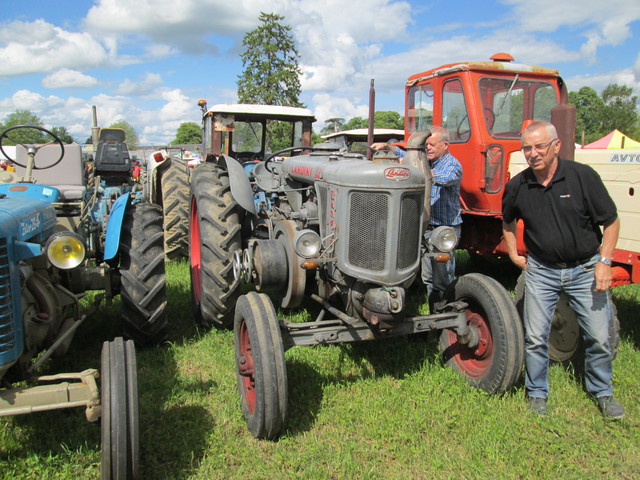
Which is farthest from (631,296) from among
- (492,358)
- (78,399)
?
(78,399)

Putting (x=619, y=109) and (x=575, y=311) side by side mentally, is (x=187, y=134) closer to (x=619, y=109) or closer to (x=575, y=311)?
(x=619, y=109)

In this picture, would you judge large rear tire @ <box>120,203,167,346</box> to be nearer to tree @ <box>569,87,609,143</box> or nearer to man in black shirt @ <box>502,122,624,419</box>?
man in black shirt @ <box>502,122,624,419</box>

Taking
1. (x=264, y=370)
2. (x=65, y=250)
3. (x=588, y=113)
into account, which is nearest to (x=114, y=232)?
(x=65, y=250)

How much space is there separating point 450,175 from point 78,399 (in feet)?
9.67

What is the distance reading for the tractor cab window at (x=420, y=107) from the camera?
18.4ft

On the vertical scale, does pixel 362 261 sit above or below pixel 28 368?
above

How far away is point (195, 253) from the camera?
16.1 feet

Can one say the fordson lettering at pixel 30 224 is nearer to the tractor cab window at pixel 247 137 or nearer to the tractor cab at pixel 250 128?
the tractor cab at pixel 250 128

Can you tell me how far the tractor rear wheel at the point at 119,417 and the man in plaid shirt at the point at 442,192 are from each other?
2417mm

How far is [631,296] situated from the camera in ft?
17.2

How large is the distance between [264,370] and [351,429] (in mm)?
660

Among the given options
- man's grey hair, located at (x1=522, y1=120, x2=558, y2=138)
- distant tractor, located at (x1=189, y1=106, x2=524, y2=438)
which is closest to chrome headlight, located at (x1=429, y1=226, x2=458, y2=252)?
distant tractor, located at (x1=189, y1=106, x2=524, y2=438)

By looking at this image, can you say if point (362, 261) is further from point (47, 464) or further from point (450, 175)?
point (47, 464)

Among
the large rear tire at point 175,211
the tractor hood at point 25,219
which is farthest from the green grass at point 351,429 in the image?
the large rear tire at point 175,211
